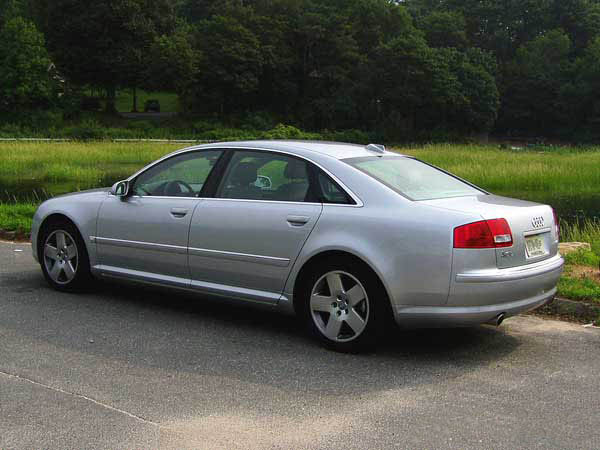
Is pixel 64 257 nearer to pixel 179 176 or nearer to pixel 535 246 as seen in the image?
→ pixel 179 176

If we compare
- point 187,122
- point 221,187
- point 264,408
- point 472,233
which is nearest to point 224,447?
point 264,408

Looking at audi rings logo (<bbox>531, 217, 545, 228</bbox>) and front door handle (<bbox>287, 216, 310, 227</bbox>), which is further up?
audi rings logo (<bbox>531, 217, 545, 228</bbox>)

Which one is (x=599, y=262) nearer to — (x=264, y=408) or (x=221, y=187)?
(x=221, y=187)

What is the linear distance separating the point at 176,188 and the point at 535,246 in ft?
10.2

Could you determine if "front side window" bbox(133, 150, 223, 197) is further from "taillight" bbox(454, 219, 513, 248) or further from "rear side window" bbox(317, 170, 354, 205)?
"taillight" bbox(454, 219, 513, 248)

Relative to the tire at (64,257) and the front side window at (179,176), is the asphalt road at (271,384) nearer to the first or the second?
the tire at (64,257)

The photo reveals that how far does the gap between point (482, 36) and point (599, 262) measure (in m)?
113

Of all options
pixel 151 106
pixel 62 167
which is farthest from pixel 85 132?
pixel 62 167

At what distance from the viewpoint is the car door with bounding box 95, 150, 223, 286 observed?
719 cm

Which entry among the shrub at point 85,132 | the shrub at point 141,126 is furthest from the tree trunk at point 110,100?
the shrub at point 85,132

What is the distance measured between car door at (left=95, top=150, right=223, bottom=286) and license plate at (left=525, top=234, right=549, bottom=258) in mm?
→ 2677

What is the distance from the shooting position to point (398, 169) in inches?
271

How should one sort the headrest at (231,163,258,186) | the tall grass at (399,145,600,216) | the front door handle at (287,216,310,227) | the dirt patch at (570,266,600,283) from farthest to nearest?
the tall grass at (399,145,600,216) → the dirt patch at (570,266,600,283) → the headrest at (231,163,258,186) → the front door handle at (287,216,310,227)

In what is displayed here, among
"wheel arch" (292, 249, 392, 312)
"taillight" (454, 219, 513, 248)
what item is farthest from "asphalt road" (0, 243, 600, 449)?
"taillight" (454, 219, 513, 248)
